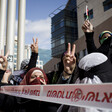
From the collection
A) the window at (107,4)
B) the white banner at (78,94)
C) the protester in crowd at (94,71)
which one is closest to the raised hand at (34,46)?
the white banner at (78,94)

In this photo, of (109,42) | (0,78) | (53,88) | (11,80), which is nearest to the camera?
(53,88)

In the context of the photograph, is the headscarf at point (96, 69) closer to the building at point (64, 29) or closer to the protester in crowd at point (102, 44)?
the protester in crowd at point (102, 44)

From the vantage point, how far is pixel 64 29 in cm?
2911

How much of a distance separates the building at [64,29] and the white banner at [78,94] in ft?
87.7

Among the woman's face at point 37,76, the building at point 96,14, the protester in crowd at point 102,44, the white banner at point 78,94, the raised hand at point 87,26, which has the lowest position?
the white banner at point 78,94

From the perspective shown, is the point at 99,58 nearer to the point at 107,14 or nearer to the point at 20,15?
the point at 20,15

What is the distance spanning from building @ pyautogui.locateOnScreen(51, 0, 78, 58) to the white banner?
26.7 m

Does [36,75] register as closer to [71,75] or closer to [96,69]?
[71,75]

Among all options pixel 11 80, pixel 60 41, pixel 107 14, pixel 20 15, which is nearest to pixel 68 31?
pixel 60 41

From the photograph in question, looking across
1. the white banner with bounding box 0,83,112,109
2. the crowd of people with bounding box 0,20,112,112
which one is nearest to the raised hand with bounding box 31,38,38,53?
the crowd of people with bounding box 0,20,112,112

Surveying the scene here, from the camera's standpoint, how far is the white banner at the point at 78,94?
1.07 meters

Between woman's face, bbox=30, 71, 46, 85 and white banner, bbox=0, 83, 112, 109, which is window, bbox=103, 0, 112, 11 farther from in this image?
white banner, bbox=0, 83, 112, 109

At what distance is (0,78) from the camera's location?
2.87 meters

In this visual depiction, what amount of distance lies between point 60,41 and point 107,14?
11.2 meters
